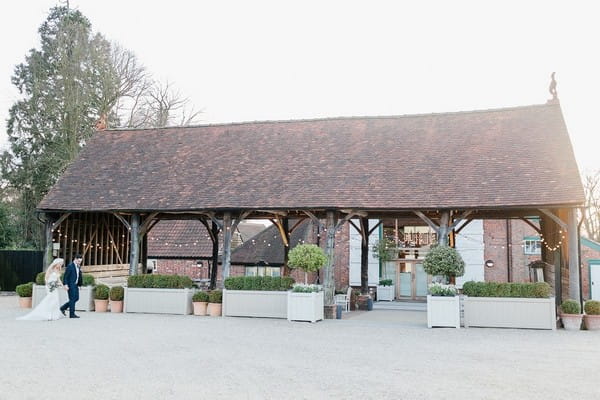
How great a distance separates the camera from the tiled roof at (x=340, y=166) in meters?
15.6

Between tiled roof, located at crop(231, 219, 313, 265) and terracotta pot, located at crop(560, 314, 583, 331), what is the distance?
13802 millimetres

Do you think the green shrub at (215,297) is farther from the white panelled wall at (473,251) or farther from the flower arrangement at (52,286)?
the white panelled wall at (473,251)

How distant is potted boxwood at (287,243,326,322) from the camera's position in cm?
1473

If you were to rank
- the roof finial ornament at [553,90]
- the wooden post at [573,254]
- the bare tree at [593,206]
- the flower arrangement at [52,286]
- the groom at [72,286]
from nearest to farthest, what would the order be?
the wooden post at [573,254] → the flower arrangement at [52,286] → the groom at [72,286] → the roof finial ornament at [553,90] → the bare tree at [593,206]

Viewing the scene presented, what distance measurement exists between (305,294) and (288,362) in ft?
19.4

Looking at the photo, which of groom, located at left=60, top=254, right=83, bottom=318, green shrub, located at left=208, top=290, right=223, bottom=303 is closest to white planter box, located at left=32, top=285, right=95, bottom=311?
groom, located at left=60, top=254, right=83, bottom=318

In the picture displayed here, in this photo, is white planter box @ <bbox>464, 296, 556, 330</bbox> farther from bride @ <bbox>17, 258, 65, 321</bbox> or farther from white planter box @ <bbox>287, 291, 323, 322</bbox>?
bride @ <bbox>17, 258, 65, 321</bbox>

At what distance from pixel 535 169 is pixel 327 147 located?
631 cm

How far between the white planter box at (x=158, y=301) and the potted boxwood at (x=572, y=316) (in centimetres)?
955

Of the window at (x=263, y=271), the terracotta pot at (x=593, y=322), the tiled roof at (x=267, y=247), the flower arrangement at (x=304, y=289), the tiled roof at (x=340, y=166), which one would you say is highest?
the tiled roof at (x=340, y=166)

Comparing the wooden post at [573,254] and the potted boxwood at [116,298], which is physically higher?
the wooden post at [573,254]

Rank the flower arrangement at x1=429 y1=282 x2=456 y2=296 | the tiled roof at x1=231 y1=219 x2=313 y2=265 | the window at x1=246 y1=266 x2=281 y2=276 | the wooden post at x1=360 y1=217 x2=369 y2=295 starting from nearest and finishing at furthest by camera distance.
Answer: the flower arrangement at x1=429 y1=282 x2=456 y2=296 < the wooden post at x1=360 y1=217 x2=369 y2=295 < the tiled roof at x1=231 y1=219 x2=313 y2=265 < the window at x1=246 y1=266 x2=281 y2=276

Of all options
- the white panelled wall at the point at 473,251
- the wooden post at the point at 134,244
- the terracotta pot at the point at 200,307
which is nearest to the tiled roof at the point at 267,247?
the white panelled wall at the point at 473,251

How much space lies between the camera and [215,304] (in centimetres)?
1608
